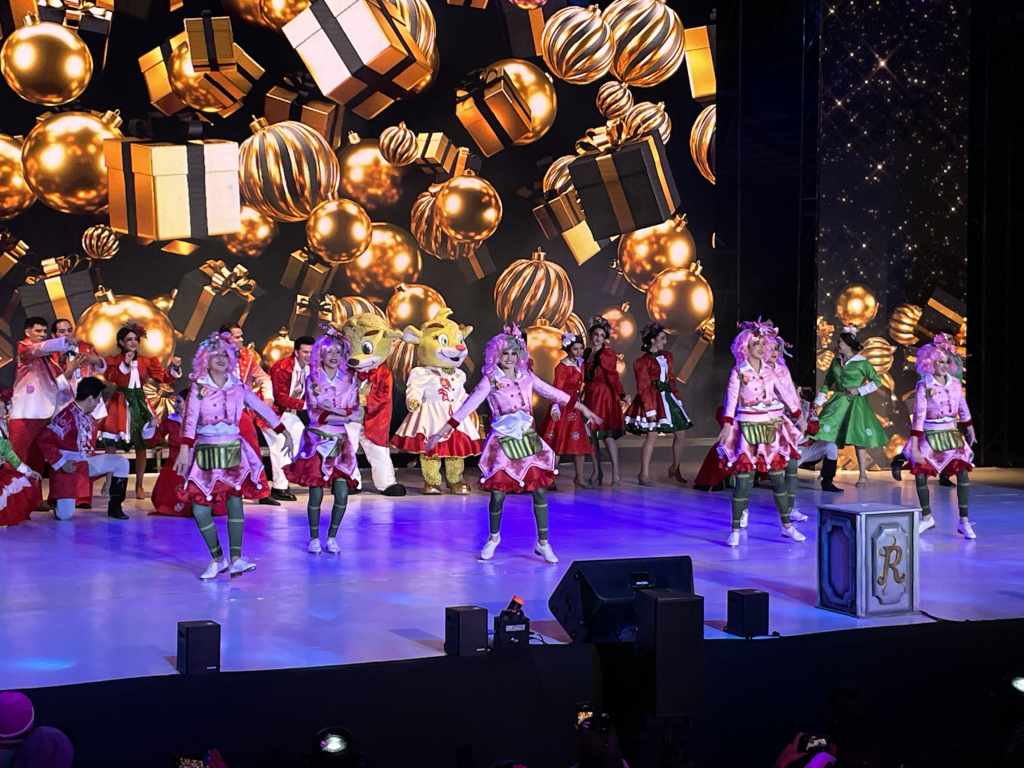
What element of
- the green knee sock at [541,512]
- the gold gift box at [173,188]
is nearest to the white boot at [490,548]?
the green knee sock at [541,512]

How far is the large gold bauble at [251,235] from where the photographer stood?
11258 millimetres

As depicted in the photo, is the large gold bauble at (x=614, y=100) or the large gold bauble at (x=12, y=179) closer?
the large gold bauble at (x=12, y=179)

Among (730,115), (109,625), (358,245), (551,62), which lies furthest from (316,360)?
(730,115)

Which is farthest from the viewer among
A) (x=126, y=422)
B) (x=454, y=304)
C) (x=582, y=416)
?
(x=454, y=304)

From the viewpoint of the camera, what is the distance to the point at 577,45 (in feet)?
40.3

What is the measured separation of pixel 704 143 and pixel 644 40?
1169mm

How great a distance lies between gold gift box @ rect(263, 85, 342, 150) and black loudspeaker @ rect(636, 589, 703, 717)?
25.1ft

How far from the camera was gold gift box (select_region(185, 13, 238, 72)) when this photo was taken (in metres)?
11.0

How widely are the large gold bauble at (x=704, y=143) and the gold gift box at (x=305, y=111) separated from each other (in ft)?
11.8

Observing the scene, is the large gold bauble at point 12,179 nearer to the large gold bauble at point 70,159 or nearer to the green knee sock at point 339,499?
the large gold bauble at point 70,159

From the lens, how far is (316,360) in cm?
771

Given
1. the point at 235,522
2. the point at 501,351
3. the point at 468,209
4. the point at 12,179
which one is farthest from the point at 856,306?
the point at 12,179

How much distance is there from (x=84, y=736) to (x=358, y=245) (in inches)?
301

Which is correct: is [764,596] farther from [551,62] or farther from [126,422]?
[551,62]
